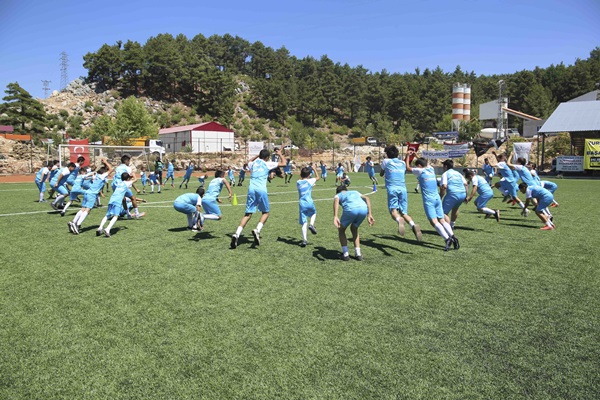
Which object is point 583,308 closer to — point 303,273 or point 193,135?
point 303,273

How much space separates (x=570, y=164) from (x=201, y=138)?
47437mm

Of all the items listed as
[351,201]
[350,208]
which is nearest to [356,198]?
[351,201]

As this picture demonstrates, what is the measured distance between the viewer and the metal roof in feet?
128

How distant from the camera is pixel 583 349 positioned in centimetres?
432

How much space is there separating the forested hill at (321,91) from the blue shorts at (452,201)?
266 ft

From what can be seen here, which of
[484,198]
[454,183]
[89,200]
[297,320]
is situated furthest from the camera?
[484,198]

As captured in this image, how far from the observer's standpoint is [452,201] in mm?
10078

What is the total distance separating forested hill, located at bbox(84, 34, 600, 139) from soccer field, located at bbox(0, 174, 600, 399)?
84.0 m

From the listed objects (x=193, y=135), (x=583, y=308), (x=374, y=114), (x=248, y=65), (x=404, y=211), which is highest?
(x=248, y=65)

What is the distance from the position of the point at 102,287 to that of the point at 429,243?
22.5 feet

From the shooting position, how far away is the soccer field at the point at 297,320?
371cm

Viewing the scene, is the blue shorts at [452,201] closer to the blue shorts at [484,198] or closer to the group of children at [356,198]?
the group of children at [356,198]

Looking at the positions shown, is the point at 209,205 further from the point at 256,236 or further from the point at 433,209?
the point at 433,209

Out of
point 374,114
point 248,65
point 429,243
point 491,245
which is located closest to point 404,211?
point 429,243
